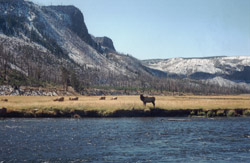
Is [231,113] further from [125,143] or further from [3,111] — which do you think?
[3,111]

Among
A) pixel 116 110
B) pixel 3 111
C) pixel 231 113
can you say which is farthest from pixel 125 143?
pixel 231 113

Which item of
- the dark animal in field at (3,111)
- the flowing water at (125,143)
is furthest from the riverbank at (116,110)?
the flowing water at (125,143)

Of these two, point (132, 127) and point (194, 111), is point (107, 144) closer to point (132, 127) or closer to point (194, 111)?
point (132, 127)

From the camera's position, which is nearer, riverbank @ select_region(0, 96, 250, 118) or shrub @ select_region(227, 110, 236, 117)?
riverbank @ select_region(0, 96, 250, 118)

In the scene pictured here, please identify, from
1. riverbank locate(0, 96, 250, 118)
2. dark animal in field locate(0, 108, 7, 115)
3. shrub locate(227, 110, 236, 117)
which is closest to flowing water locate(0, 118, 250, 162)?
riverbank locate(0, 96, 250, 118)

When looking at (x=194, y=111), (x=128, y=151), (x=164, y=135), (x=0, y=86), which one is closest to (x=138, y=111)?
(x=194, y=111)

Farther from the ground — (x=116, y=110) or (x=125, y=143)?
(x=116, y=110)

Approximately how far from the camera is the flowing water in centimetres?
2502

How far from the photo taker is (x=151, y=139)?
32.8 m

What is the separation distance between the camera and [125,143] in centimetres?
3050

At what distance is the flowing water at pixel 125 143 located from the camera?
25016 millimetres

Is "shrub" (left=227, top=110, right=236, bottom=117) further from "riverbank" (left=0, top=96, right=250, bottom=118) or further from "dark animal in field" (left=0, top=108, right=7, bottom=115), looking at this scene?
"dark animal in field" (left=0, top=108, right=7, bottom=115)

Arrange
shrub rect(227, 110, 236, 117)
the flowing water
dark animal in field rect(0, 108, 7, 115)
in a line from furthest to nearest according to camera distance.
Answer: shrub rect(227, 110, 236, 117), dark animal in field rect(0, 108, 7, 115), the flowing water

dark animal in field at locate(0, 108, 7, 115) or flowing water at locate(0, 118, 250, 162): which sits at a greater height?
dark animal in field at locate(0, 108, 7, 115)
